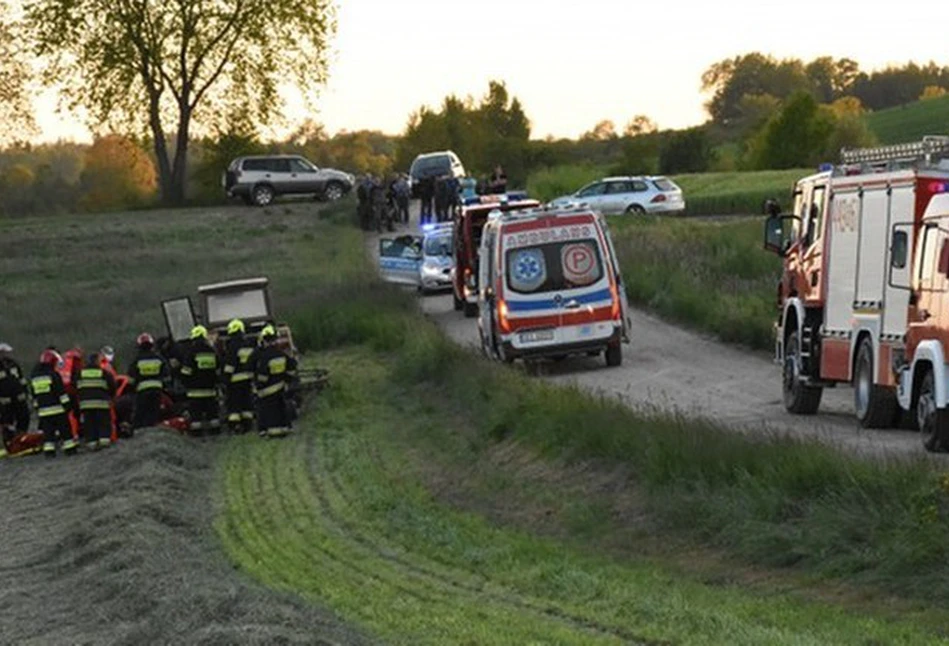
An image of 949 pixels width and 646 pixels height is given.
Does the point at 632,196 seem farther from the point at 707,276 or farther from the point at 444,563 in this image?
the point at 444,563

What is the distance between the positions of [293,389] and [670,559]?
14.7 metres

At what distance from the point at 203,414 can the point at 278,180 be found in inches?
1757

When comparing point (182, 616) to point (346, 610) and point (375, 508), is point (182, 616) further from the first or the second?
point (375, 508)

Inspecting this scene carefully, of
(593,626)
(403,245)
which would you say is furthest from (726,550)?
(403,245)

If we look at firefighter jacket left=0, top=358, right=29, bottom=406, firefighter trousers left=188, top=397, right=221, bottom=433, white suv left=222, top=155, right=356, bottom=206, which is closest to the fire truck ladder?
firefighter trousers left=188, top=397, right=221, bottom=433

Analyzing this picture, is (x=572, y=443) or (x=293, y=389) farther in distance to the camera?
(x=293, y=389)

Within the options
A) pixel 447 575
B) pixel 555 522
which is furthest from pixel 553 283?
pixel 447 575

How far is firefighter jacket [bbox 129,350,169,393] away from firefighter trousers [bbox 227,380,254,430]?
1283mm

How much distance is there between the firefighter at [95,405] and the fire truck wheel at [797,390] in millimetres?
9728

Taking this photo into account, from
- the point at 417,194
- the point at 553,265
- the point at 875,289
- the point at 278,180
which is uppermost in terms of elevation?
the point at 875,289

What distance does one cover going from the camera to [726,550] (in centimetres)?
1711

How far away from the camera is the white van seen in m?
32.8

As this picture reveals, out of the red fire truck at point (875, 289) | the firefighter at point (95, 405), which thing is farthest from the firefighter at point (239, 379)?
the red fire truck at point (875, 289)

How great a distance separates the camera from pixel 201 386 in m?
30.8
